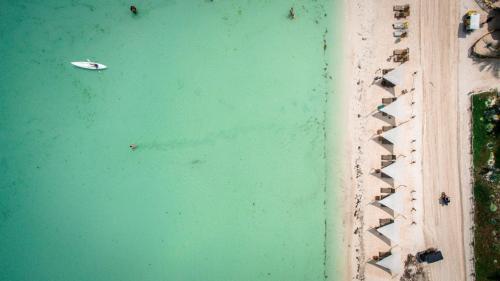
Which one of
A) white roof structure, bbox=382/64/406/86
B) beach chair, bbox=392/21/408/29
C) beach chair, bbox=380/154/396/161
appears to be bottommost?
beach chair, bbox=380/154/396/161

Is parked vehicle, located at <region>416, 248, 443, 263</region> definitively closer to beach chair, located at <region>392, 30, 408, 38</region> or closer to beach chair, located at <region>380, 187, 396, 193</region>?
beach chair, located at <region>380, 187, 396, 193</region>

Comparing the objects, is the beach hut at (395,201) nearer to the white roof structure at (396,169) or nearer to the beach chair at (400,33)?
the white roof structure at (396,169)

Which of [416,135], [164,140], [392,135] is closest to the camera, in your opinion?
[392,135]

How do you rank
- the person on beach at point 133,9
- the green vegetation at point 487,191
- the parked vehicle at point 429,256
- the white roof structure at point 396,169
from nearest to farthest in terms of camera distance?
the parked vehicle at point 429,256
the green vegetation at point 487,191
the white roof structure at point 396,169
the person on beach at point 133,9

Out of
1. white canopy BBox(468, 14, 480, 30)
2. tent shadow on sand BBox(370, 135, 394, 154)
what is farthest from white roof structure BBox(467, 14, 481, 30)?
tent shadow on sand BBox(370, 135, 394, 154)

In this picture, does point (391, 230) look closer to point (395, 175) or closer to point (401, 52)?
point (395, 175)

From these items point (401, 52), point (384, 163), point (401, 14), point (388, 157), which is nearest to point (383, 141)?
point (388, 157)

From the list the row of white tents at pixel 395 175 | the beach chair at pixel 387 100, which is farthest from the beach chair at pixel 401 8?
the beach chair at pixel 387 100
